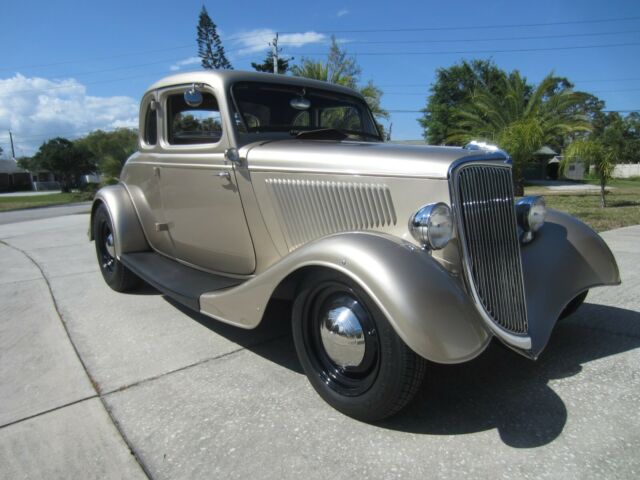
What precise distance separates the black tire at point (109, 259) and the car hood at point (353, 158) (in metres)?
1.97

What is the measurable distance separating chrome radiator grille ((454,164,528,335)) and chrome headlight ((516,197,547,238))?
1.70 ft

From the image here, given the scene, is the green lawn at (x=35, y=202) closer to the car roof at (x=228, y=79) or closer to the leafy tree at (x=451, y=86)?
the car roof at (x=228, y=79)

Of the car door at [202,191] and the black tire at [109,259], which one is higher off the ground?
the car door at [202,191]

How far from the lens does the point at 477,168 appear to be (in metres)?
2.30

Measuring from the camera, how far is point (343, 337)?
2.17 m

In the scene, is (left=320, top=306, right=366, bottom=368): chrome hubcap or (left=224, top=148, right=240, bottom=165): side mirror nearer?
(left=320, top=306, right=366, bottom=368): chrome hubcap

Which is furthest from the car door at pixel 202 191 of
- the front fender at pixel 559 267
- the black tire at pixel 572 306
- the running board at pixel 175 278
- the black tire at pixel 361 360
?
the black tire at pixel 572 306

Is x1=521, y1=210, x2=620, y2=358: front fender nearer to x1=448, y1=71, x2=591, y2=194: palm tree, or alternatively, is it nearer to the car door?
the car door

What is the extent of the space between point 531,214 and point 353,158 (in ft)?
4.27

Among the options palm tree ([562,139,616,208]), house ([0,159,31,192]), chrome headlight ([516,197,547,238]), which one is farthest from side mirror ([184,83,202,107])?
house ([0,159,31,192])

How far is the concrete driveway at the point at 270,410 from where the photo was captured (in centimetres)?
184

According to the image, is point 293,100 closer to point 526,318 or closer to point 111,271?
point 526,318

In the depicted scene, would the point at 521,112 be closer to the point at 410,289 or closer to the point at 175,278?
the point at 175,278

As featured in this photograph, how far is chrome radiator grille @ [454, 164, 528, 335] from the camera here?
2201mm
